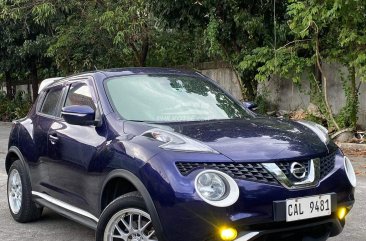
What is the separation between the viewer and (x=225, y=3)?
12.0 meters

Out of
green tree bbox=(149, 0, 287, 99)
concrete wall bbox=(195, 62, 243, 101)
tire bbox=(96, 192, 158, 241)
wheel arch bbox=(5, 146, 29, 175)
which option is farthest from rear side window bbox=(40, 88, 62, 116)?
concrete wall bbox=(195, 62, 243, 101)

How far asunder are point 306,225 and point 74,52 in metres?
13.1

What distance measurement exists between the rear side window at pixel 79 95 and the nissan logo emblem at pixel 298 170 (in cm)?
186

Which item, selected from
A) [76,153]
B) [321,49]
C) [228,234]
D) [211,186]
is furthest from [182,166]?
[321,49]

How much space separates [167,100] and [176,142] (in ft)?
3.45

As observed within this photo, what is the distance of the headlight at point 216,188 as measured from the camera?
3422 millimetres

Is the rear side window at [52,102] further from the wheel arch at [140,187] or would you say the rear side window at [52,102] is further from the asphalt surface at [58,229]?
the wheel arch at [140,187]

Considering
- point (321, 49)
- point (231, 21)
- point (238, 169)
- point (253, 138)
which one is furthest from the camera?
point (231, 21)

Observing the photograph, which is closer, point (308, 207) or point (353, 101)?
point (308, 207)

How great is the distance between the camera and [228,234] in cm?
345

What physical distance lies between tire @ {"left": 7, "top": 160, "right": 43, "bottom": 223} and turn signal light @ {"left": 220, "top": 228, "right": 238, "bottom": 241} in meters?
2.83

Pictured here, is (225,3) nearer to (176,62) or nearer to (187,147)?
(176,62)

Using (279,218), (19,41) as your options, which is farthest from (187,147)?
(19,41)

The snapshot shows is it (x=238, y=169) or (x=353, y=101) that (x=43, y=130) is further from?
(x=353, y=101)
